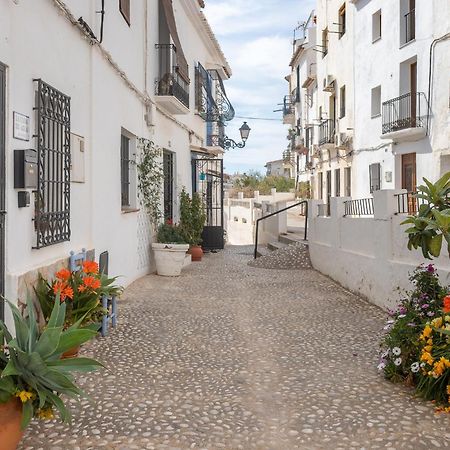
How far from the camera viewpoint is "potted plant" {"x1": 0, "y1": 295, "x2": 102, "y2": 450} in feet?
9.67

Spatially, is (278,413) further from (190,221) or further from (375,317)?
(190,221)

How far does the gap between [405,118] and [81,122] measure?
13.5 meters

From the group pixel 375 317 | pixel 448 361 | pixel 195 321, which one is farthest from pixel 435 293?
pixel 195 321

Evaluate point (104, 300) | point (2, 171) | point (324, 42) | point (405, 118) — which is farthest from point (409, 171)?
point (2, 171)

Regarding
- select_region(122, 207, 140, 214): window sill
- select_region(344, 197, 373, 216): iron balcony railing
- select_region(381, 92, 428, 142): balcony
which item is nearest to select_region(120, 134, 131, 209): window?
select_region(122, 207, 140, 214): window sill

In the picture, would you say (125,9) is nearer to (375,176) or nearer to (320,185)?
(375,176)

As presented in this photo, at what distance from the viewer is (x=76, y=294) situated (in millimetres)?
5117

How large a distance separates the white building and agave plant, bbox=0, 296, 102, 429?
1.45m

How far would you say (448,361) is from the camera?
388cm

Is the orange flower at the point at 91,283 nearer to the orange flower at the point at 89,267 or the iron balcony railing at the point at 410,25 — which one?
the orange flower at the point at 89,267

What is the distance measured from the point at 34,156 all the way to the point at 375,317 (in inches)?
181

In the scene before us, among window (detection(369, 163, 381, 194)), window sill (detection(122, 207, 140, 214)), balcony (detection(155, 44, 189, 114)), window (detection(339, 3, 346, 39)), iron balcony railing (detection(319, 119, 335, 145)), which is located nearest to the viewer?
window sill (detection(122, 207, 140, 214))

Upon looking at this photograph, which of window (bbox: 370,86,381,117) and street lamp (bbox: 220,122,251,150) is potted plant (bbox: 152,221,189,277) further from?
window (bbox: 370,86,381,117)

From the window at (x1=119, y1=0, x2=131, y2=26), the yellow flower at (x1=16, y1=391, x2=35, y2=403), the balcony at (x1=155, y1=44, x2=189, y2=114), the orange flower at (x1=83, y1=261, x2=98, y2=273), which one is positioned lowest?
the yellow flower at (x1=16, y1=391, x2=35, y2=403)
